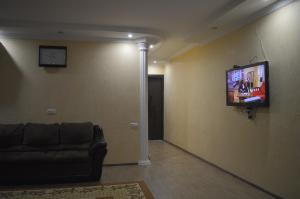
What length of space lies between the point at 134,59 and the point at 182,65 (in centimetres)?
192

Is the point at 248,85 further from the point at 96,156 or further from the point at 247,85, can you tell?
the point at 96,156

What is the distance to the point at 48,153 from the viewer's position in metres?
4.16

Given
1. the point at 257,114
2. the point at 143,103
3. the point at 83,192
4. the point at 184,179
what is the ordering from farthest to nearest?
the point at 143,103, the point at 184,179, the point at 257,114, the point at 83,192

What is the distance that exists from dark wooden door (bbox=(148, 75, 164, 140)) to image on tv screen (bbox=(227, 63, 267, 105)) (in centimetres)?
414

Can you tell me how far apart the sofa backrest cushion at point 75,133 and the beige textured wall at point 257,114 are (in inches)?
97.2

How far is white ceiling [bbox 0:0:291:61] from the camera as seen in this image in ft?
11.7

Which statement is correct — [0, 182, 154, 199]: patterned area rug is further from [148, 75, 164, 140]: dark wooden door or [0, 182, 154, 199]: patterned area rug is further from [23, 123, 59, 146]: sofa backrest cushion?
[148, 75, 164, 140]: dark wooden door

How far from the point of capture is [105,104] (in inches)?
204

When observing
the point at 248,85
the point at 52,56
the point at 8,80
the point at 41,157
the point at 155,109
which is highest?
the point at 52,56

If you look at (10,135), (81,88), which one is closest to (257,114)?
(81,88)

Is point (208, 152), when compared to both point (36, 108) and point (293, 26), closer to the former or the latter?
point (293, 26)

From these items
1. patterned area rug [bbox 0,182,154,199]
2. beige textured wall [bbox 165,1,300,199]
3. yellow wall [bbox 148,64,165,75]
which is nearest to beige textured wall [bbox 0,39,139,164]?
patterned area rug [bbox 0,182,154,199]

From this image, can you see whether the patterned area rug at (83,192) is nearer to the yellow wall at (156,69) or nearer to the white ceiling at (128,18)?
the white ceiling at (128,18)

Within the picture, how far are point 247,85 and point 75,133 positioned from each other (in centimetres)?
304
